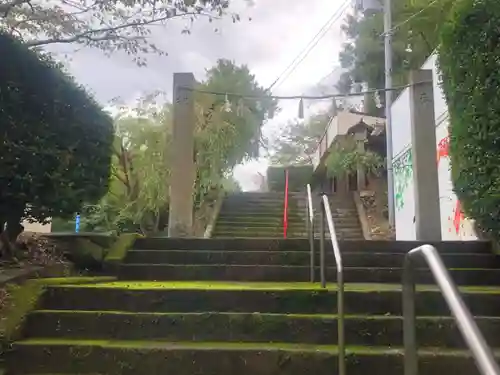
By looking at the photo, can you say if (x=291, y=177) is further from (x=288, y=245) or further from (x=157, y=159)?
(x=288, y=245)

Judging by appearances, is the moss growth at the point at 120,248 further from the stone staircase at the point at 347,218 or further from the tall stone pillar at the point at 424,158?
the stone staircase at the point at 347,218

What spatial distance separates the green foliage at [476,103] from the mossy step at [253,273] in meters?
0.76

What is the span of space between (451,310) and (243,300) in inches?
90.4

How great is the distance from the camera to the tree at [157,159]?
1238 centimetres

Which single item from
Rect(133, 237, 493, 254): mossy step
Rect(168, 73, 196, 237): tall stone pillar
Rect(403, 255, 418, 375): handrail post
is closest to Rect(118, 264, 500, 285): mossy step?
Rect(133, 237, 493, 254): mossy step

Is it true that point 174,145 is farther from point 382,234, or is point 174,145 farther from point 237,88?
point 237,88

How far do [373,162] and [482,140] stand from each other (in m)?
9.82

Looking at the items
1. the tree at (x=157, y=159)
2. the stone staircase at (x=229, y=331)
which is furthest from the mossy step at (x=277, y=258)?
the tree at (x=157, y=159)

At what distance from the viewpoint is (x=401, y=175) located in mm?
9445

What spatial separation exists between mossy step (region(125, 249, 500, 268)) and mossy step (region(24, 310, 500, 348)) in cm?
129

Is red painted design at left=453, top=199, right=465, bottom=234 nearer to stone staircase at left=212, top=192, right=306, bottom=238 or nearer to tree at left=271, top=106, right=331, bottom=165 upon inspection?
stone staircase at left=212, top=192, right=306, bottom=238

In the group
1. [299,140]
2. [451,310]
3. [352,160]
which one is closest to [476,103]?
[451,310]

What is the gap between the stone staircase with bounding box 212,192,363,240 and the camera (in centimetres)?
1001

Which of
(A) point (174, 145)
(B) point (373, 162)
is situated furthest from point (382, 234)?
(A) point (174, 145)
